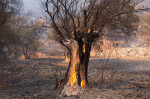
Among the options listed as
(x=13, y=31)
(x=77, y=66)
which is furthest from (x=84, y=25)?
(x=13, y=31)

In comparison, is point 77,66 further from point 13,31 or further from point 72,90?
point 13,31

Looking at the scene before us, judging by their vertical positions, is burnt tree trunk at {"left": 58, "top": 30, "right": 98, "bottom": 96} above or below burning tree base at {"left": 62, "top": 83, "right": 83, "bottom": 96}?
above

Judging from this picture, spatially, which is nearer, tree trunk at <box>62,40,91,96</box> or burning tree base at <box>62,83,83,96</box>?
burning tree base at <box>62,83,83,96</box>

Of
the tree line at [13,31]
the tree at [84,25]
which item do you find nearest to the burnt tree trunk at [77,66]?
the tree at [84,25]

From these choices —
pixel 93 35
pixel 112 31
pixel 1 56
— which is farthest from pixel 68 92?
pixel 1 56

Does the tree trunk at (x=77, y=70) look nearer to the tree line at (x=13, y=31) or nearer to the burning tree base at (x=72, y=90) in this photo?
the burning tree base at (x=72, y=90)

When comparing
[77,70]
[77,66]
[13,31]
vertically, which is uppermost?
[13,31]

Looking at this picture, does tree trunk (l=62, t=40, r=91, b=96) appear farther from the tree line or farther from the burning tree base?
the tree line

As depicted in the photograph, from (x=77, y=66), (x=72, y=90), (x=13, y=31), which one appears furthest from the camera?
(x=13, y=31)

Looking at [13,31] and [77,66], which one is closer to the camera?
[77,66]

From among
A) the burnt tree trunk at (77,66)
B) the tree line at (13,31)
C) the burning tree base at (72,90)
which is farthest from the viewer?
the tree line at (13,31)

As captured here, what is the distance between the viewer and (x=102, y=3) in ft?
28.4

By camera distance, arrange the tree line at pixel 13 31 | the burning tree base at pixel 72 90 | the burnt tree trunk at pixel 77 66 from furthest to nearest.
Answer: the tree line at pixel 13 31, the burnt tree trunk at pixel 77 66, the burning tree base at pixel 72 90

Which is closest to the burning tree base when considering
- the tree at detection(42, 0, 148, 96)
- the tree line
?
the tree at detection(42, 0, 148, 96)
